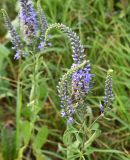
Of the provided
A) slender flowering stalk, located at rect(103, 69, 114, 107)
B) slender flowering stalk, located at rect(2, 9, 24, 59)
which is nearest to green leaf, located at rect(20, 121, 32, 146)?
slender flowering stalk, located at rect(2, 9, 24, 59)

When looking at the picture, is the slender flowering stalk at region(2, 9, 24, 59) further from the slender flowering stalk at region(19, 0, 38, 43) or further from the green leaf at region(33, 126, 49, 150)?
the green leaf at region(33, 126, 49, 150)

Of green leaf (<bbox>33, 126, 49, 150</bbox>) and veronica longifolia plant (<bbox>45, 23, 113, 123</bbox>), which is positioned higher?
veronica longifolia plant (<bbox>45, 23, 113, 123</bbox>)

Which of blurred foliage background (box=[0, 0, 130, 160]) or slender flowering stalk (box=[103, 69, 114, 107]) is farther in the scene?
blurred foliage background (box=[0, 0, 130, 160])

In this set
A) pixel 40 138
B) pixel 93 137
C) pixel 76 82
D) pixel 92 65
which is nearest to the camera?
pixel 76 82

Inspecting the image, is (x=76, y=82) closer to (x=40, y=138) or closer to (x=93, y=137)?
(x=93, y=137)

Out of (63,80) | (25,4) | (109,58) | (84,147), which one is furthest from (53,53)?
(63,80)

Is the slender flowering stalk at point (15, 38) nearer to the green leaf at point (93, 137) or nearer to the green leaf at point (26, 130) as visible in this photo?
the green leaf at point (26, 130)

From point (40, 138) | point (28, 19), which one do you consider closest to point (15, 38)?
point (28, 19)

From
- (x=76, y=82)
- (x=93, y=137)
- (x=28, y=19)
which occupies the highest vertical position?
(x=28, y=19)
